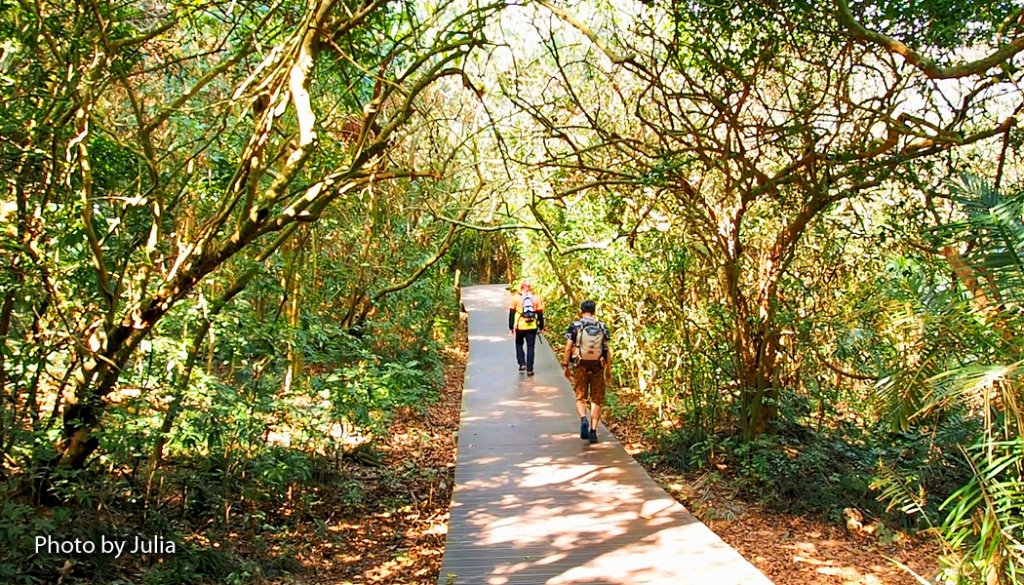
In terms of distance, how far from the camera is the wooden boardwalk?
5168 millimetres

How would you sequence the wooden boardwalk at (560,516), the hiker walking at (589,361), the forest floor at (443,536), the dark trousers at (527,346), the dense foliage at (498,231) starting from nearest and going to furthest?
1. the dense foliage at (498,231)
2. the wooden boardwalk at (560,516)
3. the forest floor at (443,536)
4. the hiker walking at (589,361)
5. the dark trousers at (527,346)

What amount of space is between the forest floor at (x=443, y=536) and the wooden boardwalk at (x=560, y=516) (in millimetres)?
374

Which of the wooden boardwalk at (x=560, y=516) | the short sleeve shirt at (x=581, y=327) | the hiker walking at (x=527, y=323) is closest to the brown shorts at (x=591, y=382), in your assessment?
the short sleeve shirt at (x=581, y=327)

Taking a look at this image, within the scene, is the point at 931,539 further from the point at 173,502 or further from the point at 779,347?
the point at 173,502

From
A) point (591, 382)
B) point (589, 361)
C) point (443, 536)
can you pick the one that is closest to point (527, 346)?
point (591, 382)

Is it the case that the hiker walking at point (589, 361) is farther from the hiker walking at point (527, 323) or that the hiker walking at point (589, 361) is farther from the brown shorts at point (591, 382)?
the hiker walking at point (527, 323)

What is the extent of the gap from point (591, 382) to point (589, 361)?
294 millimetres

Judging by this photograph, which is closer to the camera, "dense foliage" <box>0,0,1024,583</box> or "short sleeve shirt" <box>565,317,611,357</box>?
"dense foliage" <box>0,0,1024,583</box>

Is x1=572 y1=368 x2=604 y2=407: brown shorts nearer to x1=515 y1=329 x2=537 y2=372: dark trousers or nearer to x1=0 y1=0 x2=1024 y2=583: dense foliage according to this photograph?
x1=0 y1=0 x2=1024 y2=583: dense foliage

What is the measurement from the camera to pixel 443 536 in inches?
263

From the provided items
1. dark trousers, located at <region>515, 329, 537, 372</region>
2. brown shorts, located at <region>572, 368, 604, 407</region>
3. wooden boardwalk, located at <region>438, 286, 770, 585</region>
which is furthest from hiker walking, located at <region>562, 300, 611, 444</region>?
dark trousers, located at <region>515, 329, 537, 372</region>

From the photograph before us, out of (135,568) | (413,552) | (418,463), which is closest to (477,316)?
(418,463)

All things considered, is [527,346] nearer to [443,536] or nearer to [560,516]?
[443,536]

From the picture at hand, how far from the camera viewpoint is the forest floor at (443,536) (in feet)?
19.2
